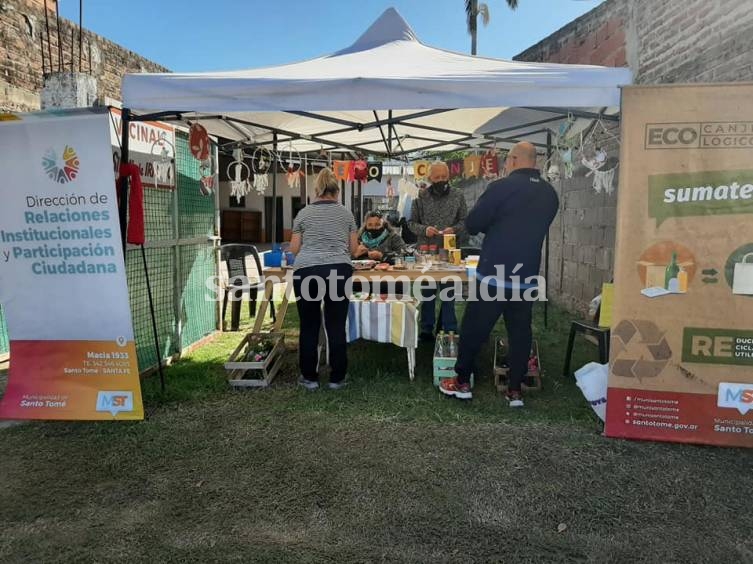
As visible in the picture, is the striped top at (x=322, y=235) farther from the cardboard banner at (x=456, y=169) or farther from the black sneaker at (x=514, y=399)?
the cardboard banner at (x=456, y=169)

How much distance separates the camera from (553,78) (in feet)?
9.75

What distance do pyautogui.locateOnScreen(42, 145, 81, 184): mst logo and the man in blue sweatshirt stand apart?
240 centimetres

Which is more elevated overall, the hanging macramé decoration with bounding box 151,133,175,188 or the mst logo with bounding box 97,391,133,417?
the hanging macramé decoration with bounding box 151,133,175,188

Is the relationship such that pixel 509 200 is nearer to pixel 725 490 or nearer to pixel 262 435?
pixel 725 490

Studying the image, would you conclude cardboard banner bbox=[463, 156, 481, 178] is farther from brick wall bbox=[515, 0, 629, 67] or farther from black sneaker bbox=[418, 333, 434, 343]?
black sneaker bbox=[418, 333, 434, 343]

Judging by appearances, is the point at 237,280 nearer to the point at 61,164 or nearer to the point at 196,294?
the point at 196,294

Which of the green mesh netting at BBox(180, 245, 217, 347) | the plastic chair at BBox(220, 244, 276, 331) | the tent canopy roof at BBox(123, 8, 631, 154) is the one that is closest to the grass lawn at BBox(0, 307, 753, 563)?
the green mesh netting at BBox(180, 245, 217, 347)

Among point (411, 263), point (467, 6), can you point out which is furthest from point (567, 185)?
point (467, 6)

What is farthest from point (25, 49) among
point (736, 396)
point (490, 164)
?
point (736, 396)

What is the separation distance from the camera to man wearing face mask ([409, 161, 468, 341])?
4559 mm

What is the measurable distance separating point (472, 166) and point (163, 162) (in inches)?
141

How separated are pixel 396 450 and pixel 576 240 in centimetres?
441

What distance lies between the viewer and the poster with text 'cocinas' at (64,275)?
297cm

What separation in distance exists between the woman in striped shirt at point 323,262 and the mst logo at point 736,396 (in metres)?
2.29
